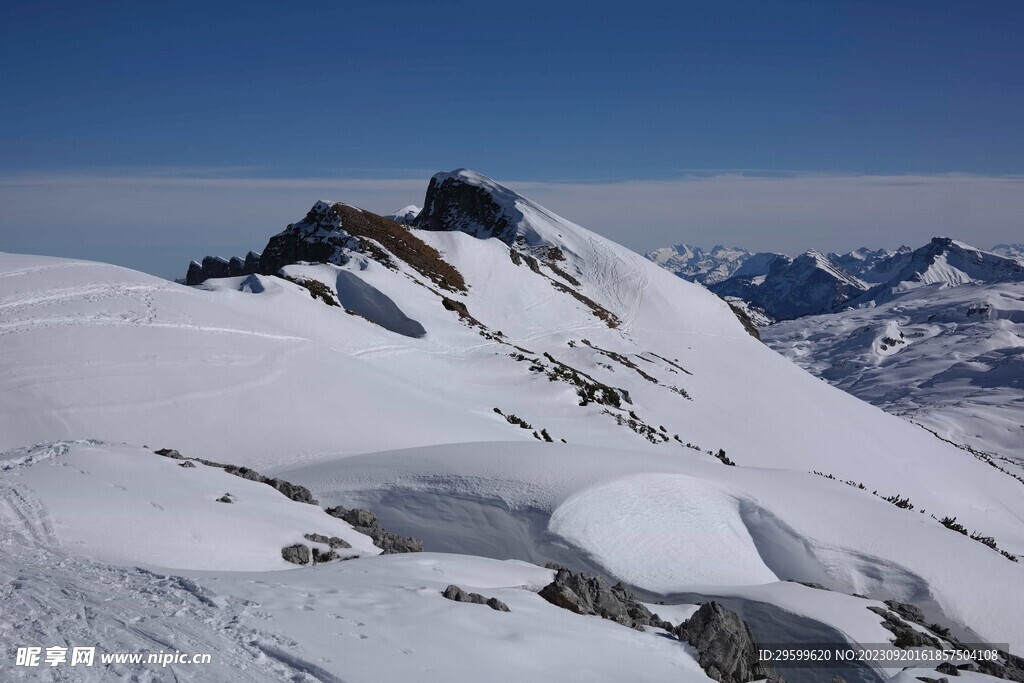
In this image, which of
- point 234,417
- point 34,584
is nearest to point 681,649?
point 34,584

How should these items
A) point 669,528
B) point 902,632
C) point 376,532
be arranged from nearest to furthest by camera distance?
1. point 902,632
2. point 376,532
3. point 669,528

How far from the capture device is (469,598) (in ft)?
24.5

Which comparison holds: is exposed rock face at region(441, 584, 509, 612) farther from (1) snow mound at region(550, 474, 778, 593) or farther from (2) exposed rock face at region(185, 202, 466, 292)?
(2) exposed rock face at region(185, 202, 466, 292)

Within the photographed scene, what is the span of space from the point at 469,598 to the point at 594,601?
1.80 metres

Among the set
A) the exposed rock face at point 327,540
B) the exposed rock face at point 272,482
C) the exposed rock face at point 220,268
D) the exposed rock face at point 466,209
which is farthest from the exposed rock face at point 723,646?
the exposed rock face at point 466,209

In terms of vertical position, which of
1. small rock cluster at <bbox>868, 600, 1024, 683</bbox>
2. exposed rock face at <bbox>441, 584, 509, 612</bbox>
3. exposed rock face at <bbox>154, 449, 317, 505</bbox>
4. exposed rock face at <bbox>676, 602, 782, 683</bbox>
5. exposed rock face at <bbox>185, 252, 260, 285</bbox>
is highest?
exposed rock face at <bbox>185, 252, 260, 285</bbox>

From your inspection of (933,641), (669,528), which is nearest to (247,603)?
(669,528)

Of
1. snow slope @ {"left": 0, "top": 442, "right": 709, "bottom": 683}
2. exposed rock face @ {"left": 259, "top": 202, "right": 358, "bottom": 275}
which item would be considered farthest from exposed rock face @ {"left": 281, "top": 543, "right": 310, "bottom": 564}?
exposed rock face @ {"left": 259, "top": 202, "right": 358, "bottom": 275}

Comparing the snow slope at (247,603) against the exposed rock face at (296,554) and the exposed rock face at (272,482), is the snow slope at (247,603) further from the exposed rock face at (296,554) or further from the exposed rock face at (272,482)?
the exposed rock face at (272,482)

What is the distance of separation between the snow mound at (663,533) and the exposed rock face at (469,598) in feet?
11.5

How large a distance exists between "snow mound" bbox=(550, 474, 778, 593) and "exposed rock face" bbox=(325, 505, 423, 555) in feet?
8.04

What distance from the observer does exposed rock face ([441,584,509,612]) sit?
7.40 metres

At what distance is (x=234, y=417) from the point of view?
15.8 meters

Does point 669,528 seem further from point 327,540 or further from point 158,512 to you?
point 158,512
